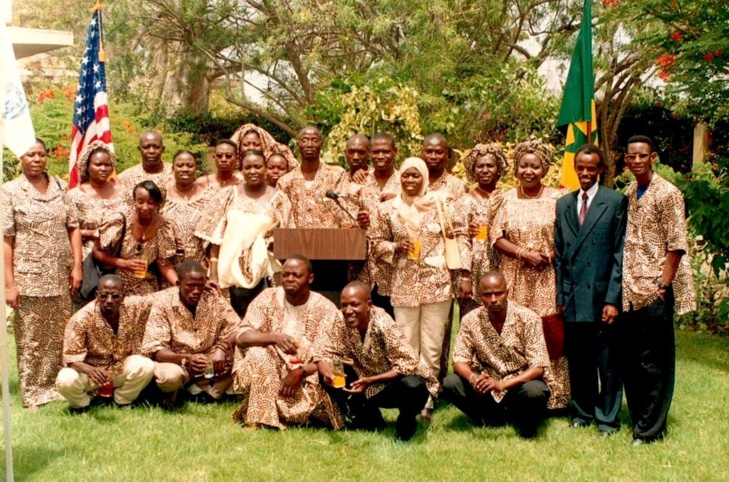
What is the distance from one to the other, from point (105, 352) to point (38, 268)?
902mm

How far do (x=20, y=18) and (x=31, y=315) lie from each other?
21324mm

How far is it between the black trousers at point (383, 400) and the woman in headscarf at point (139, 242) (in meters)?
1.99

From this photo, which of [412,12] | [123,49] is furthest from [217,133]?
[412,12]

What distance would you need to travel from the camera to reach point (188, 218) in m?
8.30

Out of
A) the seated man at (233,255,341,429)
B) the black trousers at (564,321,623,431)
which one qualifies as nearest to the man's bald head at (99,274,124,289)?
the seated man at (233,255,341,429)

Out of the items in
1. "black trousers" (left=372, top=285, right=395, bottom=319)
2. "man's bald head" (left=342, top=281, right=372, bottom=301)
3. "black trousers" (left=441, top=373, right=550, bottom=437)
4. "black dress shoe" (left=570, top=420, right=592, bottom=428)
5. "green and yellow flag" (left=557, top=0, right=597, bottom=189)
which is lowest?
"black dress shoe" (left=570, top=420, right=592, bottom=428)

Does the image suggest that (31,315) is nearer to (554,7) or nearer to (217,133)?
(554,7)

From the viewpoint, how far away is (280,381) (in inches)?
271

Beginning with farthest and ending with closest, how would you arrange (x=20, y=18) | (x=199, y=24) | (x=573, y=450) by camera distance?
(x=20, y=18) → (x=199, y=24) → (x=573, y=450)

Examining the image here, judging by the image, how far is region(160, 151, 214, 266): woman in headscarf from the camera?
27.0 feet

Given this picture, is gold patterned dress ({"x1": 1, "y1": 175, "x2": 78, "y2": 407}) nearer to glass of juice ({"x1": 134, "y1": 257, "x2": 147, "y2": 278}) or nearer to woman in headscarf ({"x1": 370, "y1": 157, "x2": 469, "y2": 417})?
glass of juice ({"x1": 134, "y1": 257, "x2": 147, "y2": 278})

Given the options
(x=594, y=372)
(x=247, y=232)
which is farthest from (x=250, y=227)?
(x=594, y=372)

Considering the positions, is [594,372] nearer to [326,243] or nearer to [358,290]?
[358,290]

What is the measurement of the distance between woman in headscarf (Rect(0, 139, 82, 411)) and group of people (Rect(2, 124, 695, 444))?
15 mm
